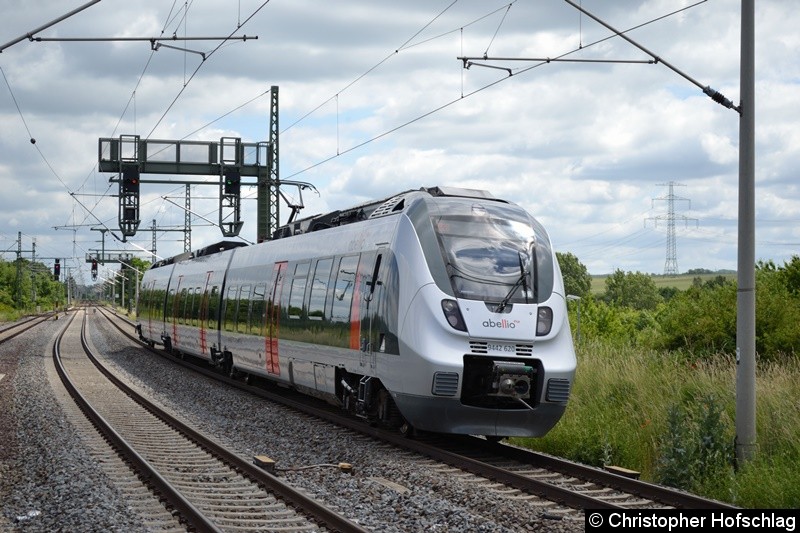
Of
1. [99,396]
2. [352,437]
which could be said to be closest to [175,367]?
[99,396]

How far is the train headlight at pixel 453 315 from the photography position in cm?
1316

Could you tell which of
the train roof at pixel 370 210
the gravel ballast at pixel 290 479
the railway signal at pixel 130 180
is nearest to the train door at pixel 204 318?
the train roof at pixel 370 210

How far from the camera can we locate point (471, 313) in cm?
1325

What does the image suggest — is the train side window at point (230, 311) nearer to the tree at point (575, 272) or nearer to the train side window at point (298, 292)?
the train side window at point (298, 292)

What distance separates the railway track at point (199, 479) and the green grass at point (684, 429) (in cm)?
435

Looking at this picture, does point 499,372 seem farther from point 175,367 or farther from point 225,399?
point 175,367

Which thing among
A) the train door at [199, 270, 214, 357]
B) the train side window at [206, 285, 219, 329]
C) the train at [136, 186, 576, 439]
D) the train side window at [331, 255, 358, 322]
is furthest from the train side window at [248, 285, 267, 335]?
the train door at [199, 270, 214, 357]

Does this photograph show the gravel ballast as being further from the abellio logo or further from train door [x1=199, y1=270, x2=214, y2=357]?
train door [x1=199, y1=270, x2=214, y2=357]

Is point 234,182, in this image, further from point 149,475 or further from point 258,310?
point 149,475

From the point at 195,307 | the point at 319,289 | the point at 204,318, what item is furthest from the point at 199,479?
the point at 195,307

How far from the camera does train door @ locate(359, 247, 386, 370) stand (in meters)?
14.6

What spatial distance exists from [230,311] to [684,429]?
15.9 meters

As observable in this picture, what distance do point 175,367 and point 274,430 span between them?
17.0m

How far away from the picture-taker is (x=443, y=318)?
1313 cm
